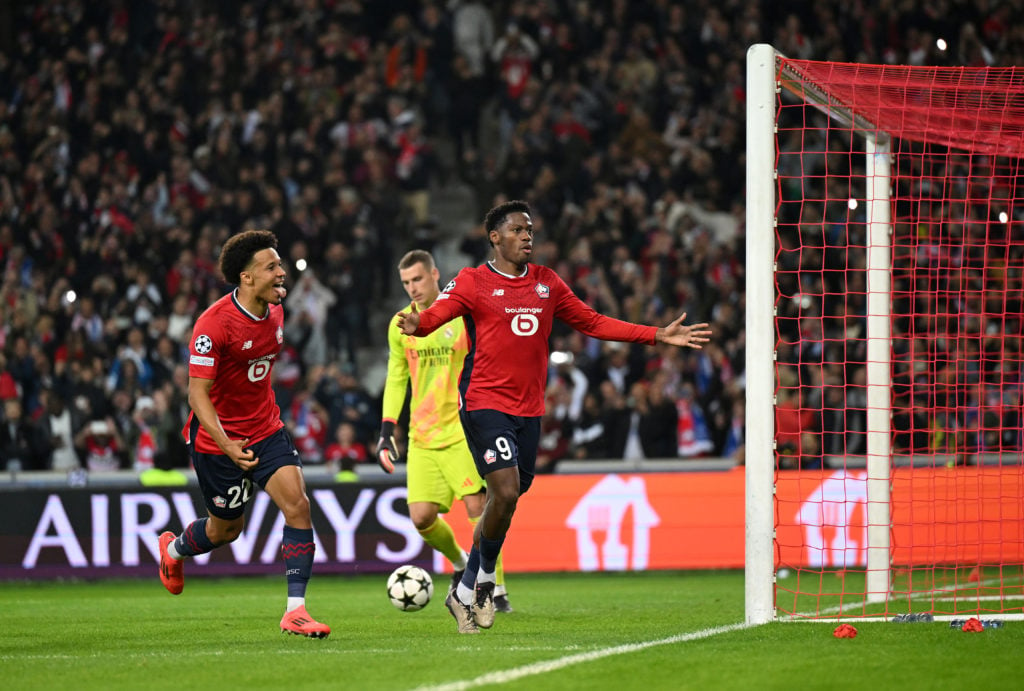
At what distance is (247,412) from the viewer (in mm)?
8516

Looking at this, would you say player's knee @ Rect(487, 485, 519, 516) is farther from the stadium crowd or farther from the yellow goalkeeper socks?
the stadium crowd

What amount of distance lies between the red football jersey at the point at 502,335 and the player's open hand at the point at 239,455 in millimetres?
1248

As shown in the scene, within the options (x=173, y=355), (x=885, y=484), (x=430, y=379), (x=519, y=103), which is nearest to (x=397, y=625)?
(x=430, y=379)

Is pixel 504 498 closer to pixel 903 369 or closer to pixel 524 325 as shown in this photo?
pixel 524 325

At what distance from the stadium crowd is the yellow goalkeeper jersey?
20.0 feet

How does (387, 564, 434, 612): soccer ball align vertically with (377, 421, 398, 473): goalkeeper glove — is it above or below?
below

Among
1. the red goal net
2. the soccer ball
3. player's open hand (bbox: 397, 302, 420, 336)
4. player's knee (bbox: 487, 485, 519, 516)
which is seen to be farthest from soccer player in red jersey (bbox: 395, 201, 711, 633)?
the red goal net

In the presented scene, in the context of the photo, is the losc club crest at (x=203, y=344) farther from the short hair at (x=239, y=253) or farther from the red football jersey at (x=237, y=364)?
the short hair at (x=239, y=253)

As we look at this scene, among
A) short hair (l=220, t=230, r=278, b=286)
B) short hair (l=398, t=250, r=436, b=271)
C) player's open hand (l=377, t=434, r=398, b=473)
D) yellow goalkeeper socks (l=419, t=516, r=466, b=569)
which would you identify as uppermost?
short hair (l=398, t=250, r=436, b=271)

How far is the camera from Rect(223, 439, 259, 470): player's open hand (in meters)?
8.12

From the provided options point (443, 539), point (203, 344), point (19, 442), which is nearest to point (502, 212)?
point (203, 344)

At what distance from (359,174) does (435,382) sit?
35.2 feet

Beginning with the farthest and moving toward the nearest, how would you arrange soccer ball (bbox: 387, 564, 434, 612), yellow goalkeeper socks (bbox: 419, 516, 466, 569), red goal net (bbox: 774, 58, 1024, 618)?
yellow goalkeeper socks (bbox: 419, 516, 466, 569), red goal net (bbox: 774, 58, 1024, 618), soccer ball (bbox: 387, 564, 434, 612)

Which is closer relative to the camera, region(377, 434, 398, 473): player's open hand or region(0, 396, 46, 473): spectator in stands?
region(377, 434, 398, 473): player's open hand
